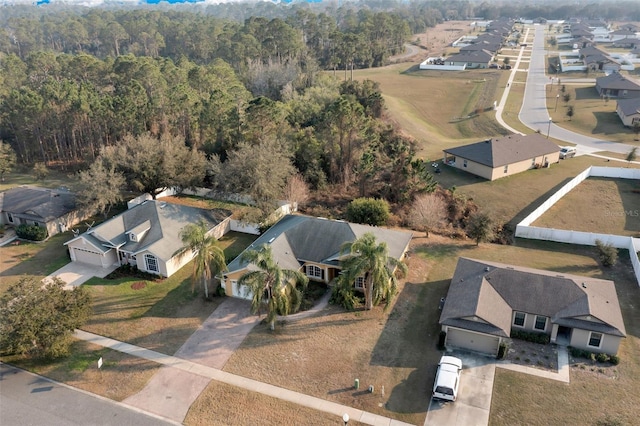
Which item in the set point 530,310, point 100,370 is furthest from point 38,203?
point 530,310

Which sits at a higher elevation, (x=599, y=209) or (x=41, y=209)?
(x=41, y=209)

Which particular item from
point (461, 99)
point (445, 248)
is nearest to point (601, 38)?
point (461, 99)

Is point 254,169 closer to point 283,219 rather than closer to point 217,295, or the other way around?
point 283,219

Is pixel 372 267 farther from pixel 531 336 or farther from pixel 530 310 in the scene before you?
pixel 531 336

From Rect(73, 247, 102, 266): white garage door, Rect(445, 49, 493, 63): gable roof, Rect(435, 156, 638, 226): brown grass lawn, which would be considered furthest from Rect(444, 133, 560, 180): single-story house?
Rect(445, 49, 493, 63): gable roof

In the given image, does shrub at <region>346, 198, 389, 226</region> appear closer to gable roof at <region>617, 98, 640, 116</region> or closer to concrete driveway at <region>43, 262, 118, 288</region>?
concrete driveway at <region>43, 262, 118, 288</region>

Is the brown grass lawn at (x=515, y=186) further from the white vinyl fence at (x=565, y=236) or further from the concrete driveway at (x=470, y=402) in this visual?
the concrete driveway at (x=470, y=402)
